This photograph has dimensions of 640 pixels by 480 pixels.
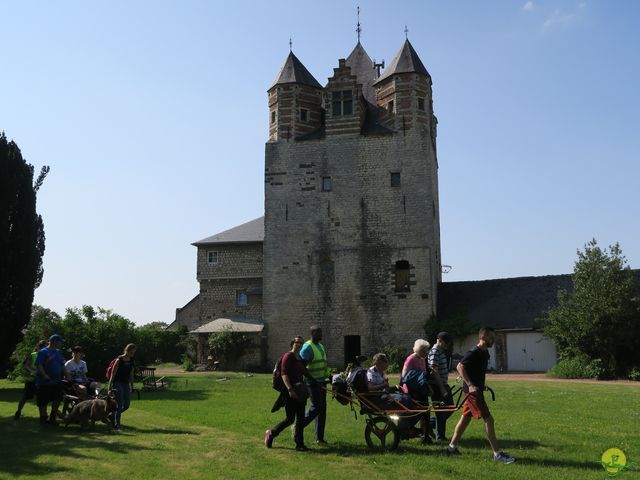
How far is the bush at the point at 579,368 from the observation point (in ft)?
78.7

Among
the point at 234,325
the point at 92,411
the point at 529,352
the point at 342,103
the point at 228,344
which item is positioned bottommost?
the point at 92,411

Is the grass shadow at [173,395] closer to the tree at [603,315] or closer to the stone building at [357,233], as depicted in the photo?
the stone building at [357,233]

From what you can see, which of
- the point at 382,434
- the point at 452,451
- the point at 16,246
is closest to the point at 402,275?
Answer: the point at 16,246

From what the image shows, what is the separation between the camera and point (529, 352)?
91.6ft

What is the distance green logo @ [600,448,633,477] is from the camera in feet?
21.5

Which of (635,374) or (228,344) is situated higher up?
(228,344)

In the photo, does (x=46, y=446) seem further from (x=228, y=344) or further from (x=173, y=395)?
(x=228, y=344)

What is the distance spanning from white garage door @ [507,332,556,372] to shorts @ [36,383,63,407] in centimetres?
2225

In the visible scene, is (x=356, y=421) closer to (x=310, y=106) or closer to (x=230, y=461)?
(x=230, y=461)

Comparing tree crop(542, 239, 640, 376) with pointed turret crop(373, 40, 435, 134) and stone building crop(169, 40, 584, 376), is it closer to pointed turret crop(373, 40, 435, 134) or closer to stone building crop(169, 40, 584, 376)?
stone building crop(169, 40, 584, 376)

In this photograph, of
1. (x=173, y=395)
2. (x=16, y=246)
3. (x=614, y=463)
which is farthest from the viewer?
(x=16, y=246)

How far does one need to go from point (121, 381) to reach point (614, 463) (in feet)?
24.6

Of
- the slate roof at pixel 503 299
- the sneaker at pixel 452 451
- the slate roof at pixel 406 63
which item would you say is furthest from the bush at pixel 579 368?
the sneaker at pixel 452 451

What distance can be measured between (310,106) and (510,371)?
1674 cm
